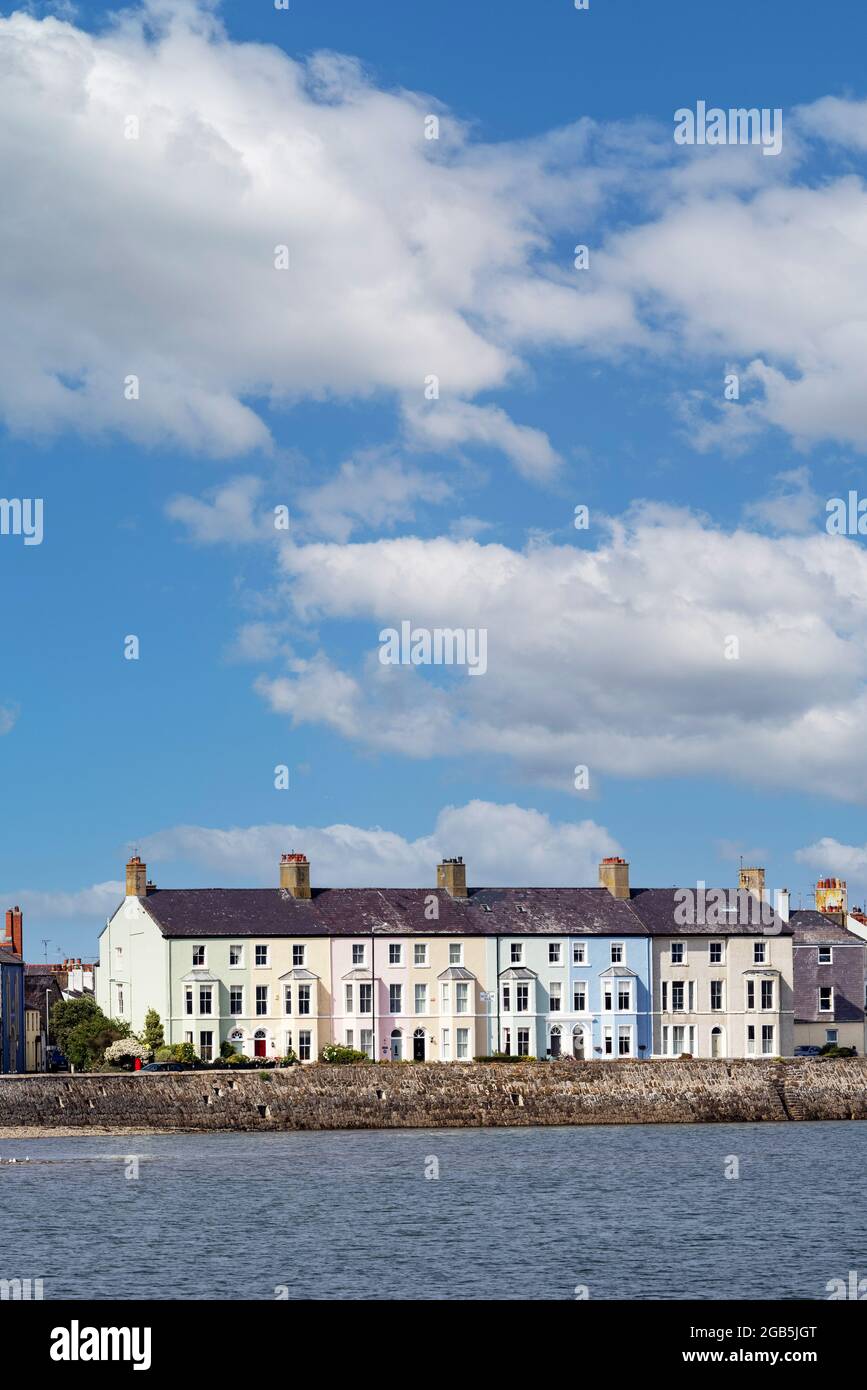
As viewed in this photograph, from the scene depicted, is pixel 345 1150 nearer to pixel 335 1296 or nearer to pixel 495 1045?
pixel 495 1045

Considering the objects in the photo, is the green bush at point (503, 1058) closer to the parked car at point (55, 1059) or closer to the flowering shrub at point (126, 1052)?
the flowering shrub at point (126, 1052)

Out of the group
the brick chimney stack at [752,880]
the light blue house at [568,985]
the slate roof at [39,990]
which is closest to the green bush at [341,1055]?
the light blue house at [568,985]

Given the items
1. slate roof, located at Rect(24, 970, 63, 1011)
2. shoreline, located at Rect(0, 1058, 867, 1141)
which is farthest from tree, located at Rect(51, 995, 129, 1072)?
slate roof, located at Rect(24, 970, 63, 1011)

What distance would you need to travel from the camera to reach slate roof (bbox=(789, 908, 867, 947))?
4444 inches

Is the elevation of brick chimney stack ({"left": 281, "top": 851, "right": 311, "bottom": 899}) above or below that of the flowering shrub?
above

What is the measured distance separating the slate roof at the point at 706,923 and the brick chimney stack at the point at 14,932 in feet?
134

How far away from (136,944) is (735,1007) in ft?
114

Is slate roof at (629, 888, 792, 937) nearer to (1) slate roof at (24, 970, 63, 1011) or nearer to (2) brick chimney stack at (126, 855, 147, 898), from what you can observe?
(2) brick chimney stack at (126, 855, 147, 898)

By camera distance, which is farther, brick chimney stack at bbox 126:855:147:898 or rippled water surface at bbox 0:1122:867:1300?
brick chimney stack at bbox 126:855:147:898

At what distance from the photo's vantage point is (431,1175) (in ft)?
217

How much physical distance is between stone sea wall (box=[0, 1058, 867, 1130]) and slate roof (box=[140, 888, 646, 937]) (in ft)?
48.2

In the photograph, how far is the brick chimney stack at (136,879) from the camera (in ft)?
331

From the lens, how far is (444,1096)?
86812 millimetres
